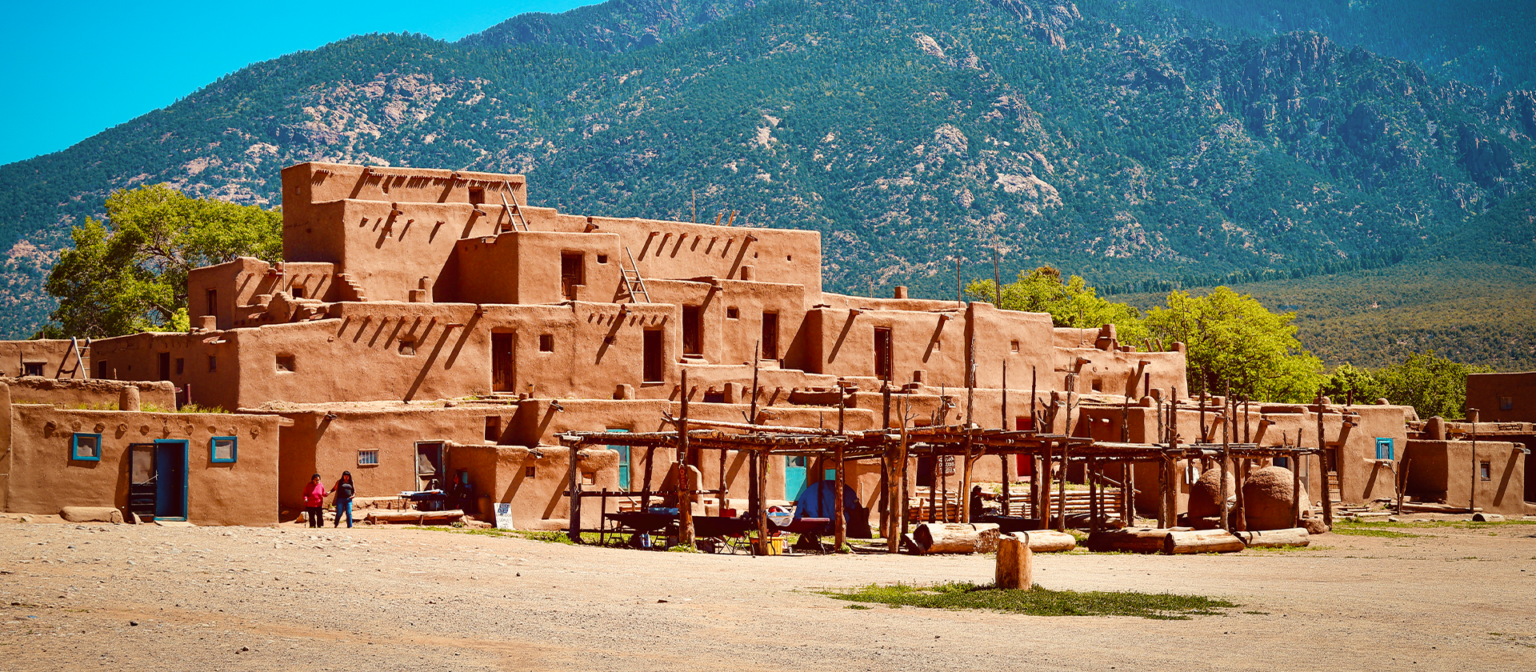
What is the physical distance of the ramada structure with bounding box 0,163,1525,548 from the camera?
2958 centimetres

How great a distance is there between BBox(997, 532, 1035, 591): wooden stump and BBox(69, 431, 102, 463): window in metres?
16.2

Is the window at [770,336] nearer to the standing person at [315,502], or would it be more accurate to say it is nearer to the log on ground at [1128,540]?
the log on ground at [1128,540]

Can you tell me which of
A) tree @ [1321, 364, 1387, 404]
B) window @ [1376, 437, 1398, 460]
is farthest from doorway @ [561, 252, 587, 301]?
tree @ [1321, 364, 1387, 404]

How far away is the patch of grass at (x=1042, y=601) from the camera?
19266mm

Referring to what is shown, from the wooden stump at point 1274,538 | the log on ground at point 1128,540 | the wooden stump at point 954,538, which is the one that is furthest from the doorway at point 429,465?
the wooden stump at point 1274,538

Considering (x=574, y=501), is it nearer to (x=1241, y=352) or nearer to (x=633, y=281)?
(x=633, y=281)

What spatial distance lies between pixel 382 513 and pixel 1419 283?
9778 centimetres

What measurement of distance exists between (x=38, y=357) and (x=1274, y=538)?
28.4m

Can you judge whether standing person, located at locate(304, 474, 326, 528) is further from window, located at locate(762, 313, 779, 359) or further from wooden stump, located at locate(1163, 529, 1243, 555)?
window, located at locate(762, 313, 779, 359)

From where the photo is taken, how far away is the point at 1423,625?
61.3 feet

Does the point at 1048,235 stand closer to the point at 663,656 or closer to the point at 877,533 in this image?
the point at 877,533

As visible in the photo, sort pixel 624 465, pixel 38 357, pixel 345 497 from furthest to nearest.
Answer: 1. pixel 38 357
2. pixel 624 465
3. pixel 345 497

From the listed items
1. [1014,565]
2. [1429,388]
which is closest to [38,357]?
[1014,565]

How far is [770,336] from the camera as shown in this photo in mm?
44375
